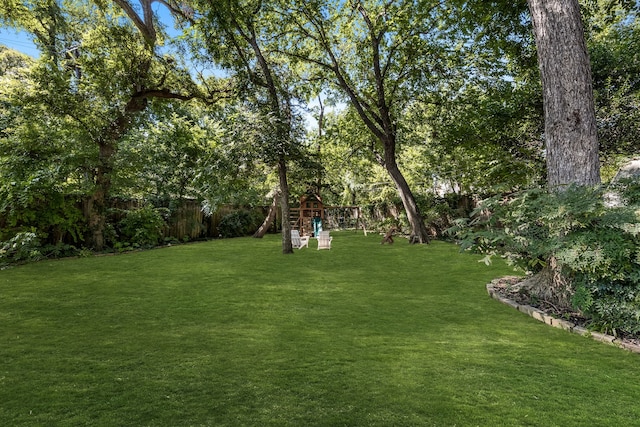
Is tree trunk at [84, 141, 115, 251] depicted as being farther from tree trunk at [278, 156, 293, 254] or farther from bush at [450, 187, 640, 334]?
bush at [450, 187, 640, 334]

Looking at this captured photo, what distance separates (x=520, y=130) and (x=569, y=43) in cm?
619

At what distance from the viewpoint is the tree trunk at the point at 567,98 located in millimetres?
4555

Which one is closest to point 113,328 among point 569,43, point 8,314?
point 8,314

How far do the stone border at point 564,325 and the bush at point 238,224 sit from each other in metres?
12.1

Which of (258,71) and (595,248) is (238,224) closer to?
(258,71)

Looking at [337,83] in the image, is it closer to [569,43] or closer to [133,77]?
[133,77]

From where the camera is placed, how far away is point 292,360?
9.61 feet

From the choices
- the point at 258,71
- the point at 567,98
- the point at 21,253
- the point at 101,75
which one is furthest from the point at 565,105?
the point at 101,75

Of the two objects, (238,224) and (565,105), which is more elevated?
(565,105)

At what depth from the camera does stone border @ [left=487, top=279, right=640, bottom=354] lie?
3254 millimetres

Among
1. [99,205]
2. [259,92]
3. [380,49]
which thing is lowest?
[99,205]

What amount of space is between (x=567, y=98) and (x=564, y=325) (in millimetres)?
2885

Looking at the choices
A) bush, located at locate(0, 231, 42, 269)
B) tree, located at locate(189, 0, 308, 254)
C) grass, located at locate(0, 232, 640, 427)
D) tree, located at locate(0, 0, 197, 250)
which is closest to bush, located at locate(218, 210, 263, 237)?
tree, located at locate(0, 0, 197, 250)

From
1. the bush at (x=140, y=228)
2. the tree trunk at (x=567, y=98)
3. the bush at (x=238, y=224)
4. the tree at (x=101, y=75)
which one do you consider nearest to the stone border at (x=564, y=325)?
the tree trunk at (x=567, y=98)
